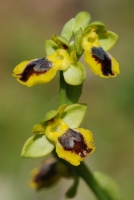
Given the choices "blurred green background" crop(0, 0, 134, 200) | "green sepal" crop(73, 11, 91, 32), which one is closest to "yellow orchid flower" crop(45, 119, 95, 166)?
"green sepal" crop(73, 11, 91, 32)

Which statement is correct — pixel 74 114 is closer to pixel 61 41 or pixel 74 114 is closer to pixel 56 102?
pixel 61 41

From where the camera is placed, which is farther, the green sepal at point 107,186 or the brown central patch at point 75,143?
the green sepal at point 107,186

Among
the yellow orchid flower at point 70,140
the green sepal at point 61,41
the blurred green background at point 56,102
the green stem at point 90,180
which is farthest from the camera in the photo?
the blurred green background at point 56,102

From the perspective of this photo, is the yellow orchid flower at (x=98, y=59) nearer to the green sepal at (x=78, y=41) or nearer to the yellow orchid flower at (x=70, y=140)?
the green sepal at (x=78, y=41)

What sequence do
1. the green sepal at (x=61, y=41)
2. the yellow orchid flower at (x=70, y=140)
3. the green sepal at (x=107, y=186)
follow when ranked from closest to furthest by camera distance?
the yellow orchid flower at (x=70, y=140) < the green sepal at (x=61, y=41) < the green sepal at (x=107, y=186)

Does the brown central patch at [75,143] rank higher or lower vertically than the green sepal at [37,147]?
higher

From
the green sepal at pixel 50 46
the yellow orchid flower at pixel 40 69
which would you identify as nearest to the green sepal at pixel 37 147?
the yellow orchid flower at pixel 40 69

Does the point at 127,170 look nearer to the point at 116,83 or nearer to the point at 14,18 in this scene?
the point at 116,83

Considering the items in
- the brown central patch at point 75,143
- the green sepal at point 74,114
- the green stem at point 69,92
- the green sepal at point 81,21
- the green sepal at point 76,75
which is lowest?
the brown central patch at point 75,143
